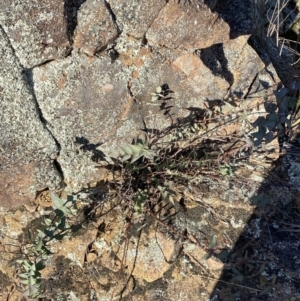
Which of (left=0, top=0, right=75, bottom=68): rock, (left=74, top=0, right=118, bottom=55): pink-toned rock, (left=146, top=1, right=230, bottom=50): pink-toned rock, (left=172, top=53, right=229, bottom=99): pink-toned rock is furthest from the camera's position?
(left=172, top=53, right=229, bottom=99): pink-toned rock

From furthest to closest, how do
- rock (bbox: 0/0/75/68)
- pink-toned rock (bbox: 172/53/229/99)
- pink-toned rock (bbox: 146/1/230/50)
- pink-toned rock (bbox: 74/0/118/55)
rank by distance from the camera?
pink-toned rock (bbox: 172/53/229/99) < pink-toned rock (bbox: 146/1/230/50) < pink-toned rock (bbox: 74/0/118/55) < rock (bbox: 0/0/75/68)

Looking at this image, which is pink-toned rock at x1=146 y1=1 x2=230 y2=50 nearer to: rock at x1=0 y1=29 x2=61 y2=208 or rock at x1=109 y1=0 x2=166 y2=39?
rock at x1=109 y1=0 x2=166 y2=39

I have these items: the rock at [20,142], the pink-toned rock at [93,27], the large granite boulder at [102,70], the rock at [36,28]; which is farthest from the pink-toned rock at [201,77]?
the rock at [20,142]

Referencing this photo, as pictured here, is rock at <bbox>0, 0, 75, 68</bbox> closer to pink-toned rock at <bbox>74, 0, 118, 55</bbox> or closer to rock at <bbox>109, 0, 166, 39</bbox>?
pink-toned rock at <bbox>74, 0, 118, 55</bbox>

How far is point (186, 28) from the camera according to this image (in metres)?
1.75

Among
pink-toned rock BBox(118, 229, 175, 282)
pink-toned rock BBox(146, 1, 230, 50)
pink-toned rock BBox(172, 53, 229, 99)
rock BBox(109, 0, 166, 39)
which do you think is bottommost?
pink-toned rock BBox(118, 229, 175, 282)

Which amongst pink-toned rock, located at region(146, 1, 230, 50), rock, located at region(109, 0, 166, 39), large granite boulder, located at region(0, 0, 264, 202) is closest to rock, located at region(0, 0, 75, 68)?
large granite boulder, located at region(0, 0, 264, 202)

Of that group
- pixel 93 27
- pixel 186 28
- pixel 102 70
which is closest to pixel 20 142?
pixel 102 70

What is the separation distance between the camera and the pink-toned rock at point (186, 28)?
1699 mm

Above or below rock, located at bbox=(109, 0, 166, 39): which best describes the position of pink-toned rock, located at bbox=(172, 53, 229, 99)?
below

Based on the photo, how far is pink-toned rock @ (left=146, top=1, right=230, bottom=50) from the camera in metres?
1.70

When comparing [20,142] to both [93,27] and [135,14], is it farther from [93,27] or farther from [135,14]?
[135,14]

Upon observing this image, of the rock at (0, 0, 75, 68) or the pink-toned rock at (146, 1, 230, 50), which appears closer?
the rock at (0, 0, 75, 68)

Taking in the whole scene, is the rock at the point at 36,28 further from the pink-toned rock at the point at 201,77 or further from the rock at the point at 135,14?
the pink-toned rock at the point at 201,77
